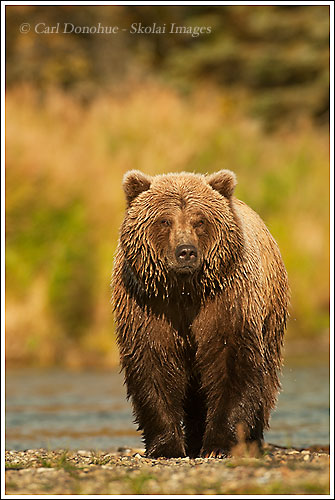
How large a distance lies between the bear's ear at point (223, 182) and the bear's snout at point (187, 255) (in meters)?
0.78

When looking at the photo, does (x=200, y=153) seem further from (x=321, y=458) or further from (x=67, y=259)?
(x=321, y=458)

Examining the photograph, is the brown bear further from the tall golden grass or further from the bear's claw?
the tall golden grass

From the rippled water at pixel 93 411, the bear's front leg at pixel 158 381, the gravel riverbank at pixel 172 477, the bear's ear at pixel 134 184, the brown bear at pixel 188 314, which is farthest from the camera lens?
the rippled water at pixel 93 411

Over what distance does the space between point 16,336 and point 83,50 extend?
17079 millimetres

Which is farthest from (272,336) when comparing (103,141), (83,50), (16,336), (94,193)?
(83,50)

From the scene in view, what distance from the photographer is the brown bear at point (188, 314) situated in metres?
6.66

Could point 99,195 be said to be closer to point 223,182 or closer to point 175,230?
point 223,182

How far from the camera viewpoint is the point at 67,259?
581 inches

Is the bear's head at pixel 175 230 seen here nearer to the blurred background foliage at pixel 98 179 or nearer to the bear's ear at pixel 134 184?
the bear's ear at pixel 134 184

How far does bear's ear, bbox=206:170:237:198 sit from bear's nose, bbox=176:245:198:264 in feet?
2.55

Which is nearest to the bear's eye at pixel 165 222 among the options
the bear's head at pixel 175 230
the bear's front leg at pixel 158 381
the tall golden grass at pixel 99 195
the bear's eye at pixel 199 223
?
the bear's head at pixel 175 230

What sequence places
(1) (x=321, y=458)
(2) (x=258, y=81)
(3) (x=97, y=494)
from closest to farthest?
(3) (x=97, y=494), (1) (x=321, y=458), (2) (x=258, y=81)

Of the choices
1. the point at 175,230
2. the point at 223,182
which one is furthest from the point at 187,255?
the point at 223,182

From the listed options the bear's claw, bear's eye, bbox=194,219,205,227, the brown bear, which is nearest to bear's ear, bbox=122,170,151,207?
the brown bear
